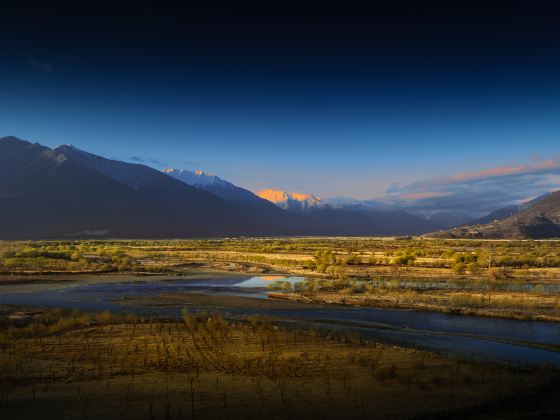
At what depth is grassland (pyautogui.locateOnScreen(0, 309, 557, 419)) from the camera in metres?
16.8

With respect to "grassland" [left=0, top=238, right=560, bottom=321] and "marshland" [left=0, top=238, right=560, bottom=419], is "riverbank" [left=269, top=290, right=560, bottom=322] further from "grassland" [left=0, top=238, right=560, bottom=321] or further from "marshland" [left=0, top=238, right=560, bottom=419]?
"marshland" [left=0, top=238, right=560, bottom=419]

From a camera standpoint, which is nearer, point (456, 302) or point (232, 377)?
point (232, 377)

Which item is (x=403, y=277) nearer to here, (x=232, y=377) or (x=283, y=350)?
(x=283, y=350)

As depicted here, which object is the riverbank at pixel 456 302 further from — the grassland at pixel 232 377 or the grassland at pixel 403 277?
the grassland at pixel 232 377

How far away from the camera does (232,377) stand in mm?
20250

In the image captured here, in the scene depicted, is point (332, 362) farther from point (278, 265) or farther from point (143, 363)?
point (278, 265)

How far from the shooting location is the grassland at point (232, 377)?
16828 millimetres

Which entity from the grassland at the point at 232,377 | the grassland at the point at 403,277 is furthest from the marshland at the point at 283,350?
the grassland at the point at 403,277

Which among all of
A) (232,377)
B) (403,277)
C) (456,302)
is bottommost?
(232,377)

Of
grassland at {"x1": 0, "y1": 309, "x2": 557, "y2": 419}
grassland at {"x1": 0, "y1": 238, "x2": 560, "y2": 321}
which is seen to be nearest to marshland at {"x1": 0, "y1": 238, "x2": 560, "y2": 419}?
grassland at {"x1": 0, "y1": 309, "x2": 557, "y2": 419}

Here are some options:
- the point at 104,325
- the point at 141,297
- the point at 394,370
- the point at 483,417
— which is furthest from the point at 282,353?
the point at 141,297

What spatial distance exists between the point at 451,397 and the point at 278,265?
60899 millimetres

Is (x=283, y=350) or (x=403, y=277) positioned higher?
(x=403, y=277)

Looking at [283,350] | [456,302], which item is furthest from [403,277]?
[283,350]
